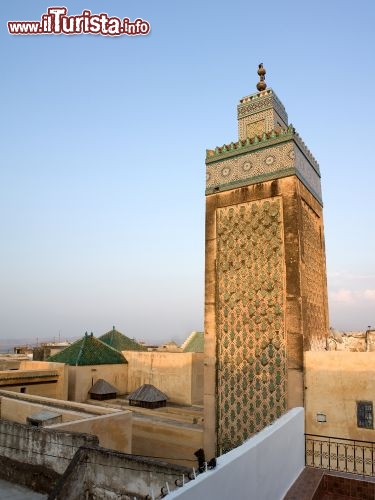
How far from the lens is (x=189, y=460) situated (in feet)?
33.4

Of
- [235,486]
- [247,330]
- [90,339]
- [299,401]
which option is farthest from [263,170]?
[90,339]

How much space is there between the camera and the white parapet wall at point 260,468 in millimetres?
2879

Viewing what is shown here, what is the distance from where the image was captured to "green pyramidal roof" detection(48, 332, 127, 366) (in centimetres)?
1666

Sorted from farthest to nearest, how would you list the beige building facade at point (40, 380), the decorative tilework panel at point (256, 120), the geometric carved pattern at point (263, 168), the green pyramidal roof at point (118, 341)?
the green pyramidal roof at point (118, 341)
the beige building facade at point (40, 380)
the decorative tilework panel at point (256, 120)
the geometric carved pattern at point (263, 168)

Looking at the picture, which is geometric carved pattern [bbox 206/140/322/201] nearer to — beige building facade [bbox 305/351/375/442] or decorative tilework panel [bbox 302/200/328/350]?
decorative tilework panel [bbox 302/200/328/350]

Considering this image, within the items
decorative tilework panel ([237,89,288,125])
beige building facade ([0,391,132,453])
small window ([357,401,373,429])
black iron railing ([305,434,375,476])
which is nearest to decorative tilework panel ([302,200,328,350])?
small window ([357,401,373,429])

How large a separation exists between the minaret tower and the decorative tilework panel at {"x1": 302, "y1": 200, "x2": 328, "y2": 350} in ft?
0.08

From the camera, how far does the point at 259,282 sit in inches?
365

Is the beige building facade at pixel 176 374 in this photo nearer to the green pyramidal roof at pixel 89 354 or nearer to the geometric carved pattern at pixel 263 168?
the green pyramidal roof at pixel 89 354

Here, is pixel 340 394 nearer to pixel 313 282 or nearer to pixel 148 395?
pixel 313 282

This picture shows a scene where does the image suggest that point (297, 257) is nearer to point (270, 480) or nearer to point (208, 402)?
point (208, 402)

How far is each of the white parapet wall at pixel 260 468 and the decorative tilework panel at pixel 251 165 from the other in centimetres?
584

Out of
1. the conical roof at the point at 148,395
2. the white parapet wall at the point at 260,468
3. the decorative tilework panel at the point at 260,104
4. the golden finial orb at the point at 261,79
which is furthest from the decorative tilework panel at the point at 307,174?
the conical roof at the point at 148,395

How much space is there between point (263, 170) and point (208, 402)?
5659 mm
